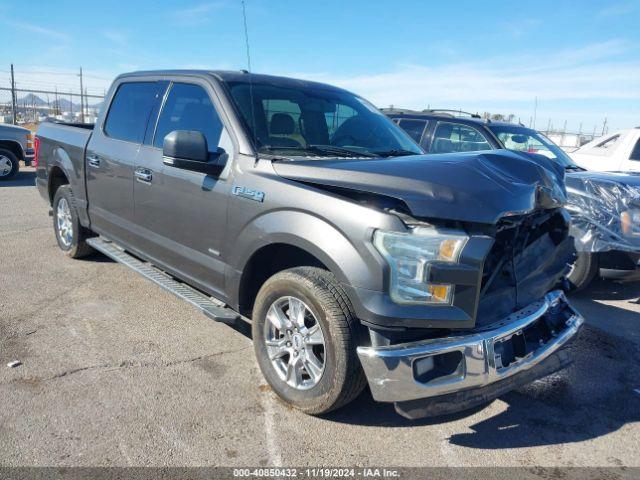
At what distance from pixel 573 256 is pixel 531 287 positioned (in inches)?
28.0

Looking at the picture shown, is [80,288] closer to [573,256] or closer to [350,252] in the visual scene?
[350,252]

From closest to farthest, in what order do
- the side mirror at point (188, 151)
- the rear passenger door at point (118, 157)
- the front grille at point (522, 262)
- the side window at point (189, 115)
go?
the front grille at point (522, 262) < the side mirror at point (188, 151) < the side window at point (189, 115) < the rear passenger door at point (118, 157)

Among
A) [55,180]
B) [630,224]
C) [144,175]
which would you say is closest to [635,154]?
[630,224]

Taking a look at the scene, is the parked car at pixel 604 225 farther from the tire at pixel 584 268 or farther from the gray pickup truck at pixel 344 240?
the gray pickup truck at pixel 344 240

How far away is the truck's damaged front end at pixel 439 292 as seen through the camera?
2654 millimetres

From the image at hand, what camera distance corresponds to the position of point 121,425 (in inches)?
119

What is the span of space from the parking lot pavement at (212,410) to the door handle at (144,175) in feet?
3.84

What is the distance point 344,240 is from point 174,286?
6.15ft

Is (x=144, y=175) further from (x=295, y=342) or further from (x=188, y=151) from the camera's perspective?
(x=295, y=342)

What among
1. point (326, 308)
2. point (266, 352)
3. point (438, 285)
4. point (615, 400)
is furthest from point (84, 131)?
point (615, 400)

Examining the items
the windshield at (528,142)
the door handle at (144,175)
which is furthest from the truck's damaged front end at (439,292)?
the windshield at (528,142)

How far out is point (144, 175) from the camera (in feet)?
14.3

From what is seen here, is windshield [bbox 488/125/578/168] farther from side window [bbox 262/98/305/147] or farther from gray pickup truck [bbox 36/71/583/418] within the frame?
side window [bbox 262/98/305/147]

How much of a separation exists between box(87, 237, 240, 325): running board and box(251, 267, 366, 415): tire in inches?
11.6
